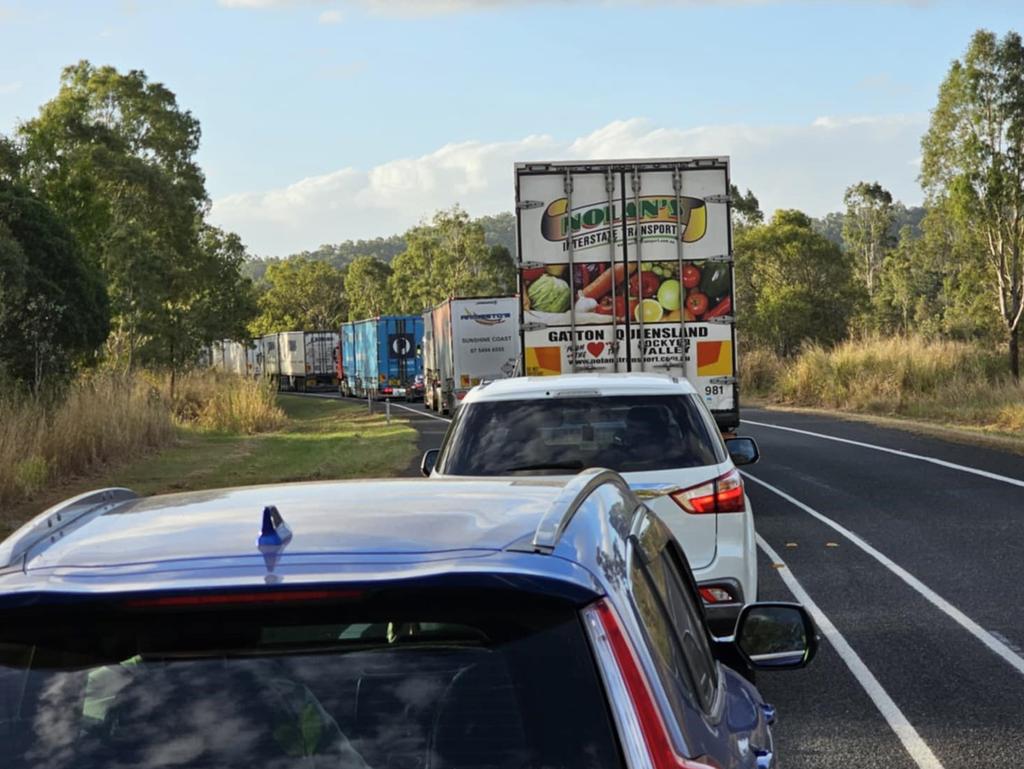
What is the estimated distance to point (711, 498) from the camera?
741 cm

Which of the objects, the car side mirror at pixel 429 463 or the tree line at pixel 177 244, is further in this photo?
the tree line at pixel 177 244

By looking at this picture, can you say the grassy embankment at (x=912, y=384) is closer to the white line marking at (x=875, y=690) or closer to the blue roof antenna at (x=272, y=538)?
the white line marking at (x=875, y=690)

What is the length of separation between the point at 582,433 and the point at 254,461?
16651 millimetres

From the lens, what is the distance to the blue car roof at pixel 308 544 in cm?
231

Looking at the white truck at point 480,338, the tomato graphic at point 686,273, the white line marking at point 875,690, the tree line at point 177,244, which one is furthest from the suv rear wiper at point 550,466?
the white truck at point 480,338

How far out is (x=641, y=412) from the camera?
25.1 ft

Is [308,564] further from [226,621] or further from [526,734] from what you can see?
[526,734]

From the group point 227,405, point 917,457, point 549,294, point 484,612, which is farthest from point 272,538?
point 227,405

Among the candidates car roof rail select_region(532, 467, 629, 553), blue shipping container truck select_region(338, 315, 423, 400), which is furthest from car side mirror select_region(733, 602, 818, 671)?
blue shipping container truck select_region(338, 315, 423, 400)

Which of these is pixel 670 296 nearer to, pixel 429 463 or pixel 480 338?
pixel 429 463

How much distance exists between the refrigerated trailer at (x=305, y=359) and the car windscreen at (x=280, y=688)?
67.3 metres

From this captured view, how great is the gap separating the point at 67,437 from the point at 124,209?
62.4ft

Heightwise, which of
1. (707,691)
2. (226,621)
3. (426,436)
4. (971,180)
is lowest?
(426,436)

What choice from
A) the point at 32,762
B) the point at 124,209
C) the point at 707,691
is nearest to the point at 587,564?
the point at 707,691
